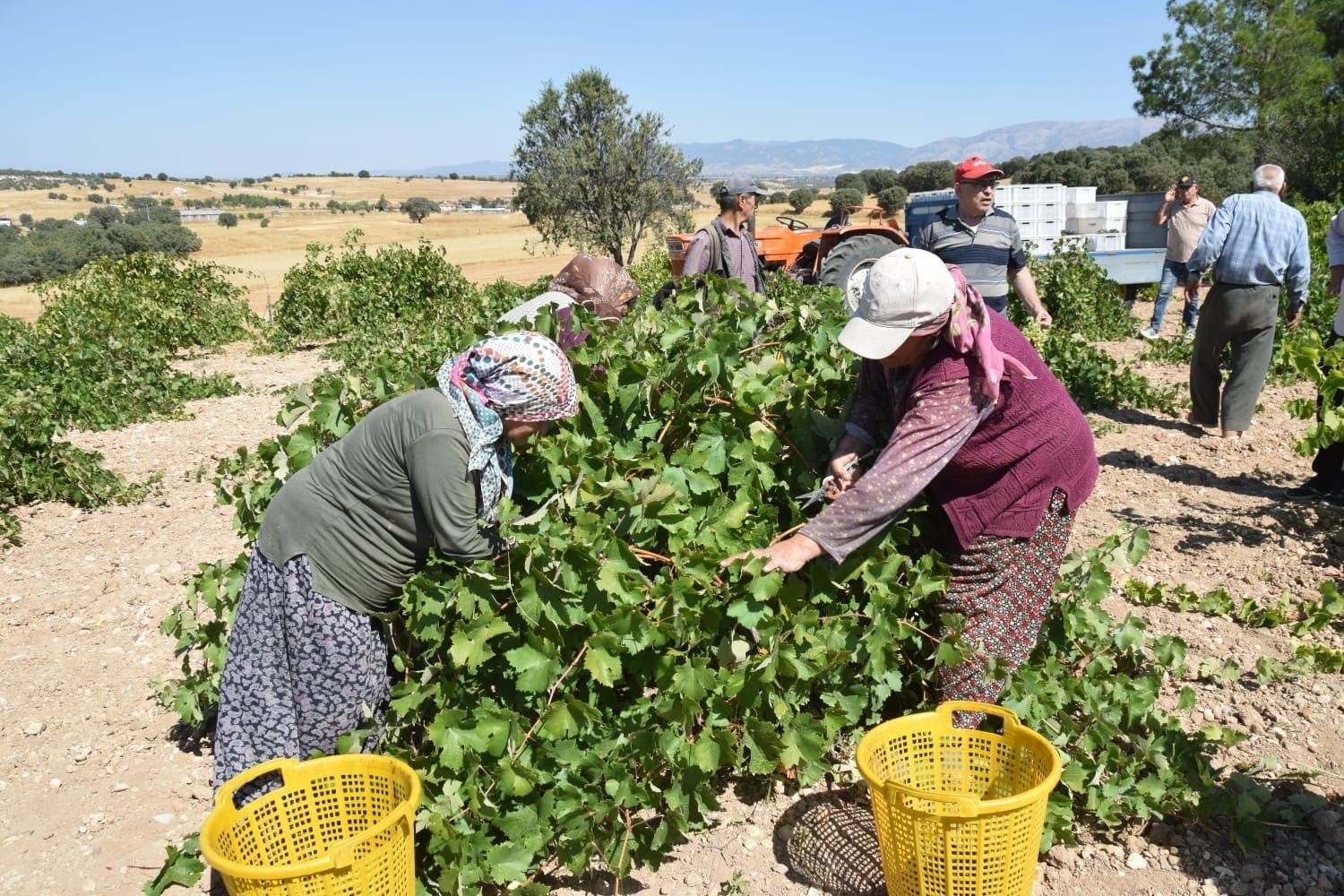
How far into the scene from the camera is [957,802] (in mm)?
1896

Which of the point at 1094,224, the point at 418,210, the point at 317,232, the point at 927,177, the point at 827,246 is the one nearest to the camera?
the point at 827,246

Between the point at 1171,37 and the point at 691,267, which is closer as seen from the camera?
the point at 691,267

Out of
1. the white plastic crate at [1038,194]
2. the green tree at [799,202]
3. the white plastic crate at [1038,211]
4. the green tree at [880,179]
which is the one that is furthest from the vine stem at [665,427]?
the green tree at [880,179]

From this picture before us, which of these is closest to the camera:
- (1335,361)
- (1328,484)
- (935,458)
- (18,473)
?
(935,458)

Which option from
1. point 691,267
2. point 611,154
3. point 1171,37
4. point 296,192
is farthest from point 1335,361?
point 296,192

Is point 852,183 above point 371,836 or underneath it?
above

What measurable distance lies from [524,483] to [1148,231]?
47.5 feet

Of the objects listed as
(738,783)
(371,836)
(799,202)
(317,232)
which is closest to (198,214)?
(317,232)

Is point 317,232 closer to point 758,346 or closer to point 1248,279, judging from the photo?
point 1248,279

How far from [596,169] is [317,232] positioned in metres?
23.9

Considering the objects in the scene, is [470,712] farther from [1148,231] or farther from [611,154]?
[611,154]

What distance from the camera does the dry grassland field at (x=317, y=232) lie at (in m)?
26.2

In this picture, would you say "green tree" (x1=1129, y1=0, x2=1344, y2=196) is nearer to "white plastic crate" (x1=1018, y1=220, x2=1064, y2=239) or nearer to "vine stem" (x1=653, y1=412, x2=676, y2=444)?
"white plastic crate" (x1=1018, y1=220, x2=1064, y2=239)

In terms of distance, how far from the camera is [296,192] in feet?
273
